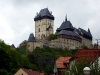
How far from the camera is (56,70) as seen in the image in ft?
144

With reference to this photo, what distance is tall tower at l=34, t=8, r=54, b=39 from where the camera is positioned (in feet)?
579

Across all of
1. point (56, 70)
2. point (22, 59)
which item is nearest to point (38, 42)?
point (22, 59)

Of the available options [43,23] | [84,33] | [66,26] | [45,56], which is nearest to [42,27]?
[43,23]

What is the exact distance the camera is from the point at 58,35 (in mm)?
164500

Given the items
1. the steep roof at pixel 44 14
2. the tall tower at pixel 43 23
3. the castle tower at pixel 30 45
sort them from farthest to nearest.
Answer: the steep roof at pixel 44 14, the tall tower at pixel 43 23, the castle tower at pixel 30 45

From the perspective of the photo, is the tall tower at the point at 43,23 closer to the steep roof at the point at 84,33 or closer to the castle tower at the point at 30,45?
the steep roof at the point at 84,33

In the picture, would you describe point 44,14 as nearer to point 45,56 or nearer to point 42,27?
point 42,27

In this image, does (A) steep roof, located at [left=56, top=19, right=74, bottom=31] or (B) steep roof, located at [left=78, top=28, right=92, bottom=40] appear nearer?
(A) steep roof, located at [left=56, top=19, right=74, bottom=31]

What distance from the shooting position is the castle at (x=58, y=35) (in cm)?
15900

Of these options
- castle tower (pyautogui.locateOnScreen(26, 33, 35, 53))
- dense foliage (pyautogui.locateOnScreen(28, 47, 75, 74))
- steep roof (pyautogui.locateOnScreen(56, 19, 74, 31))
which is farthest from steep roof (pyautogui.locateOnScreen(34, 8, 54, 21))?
dense foliage (pyautogui.locateOnScreen(28, 47, 75, 74))

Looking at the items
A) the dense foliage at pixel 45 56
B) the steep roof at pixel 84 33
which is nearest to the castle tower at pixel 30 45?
the dense foliage at pixel 45 56

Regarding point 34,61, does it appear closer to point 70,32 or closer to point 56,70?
point 70,32

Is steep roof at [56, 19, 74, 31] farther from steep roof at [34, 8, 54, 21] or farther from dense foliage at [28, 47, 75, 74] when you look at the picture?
dense foliage at [28, 47, 75, 74]

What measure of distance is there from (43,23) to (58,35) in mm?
17876
